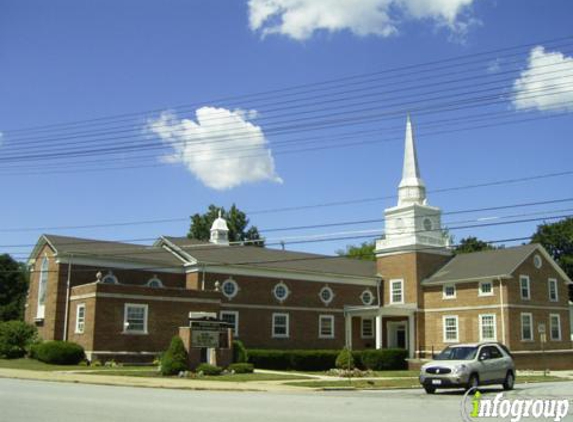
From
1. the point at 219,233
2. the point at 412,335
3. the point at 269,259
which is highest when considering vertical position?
the point at 219,233

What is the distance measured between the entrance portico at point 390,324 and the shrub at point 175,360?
2085 cm

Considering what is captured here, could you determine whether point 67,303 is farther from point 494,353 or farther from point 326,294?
point 494,353

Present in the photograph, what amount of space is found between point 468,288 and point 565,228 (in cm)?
3484

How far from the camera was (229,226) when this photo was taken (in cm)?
8819

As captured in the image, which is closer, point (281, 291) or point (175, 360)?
point (175, 360)

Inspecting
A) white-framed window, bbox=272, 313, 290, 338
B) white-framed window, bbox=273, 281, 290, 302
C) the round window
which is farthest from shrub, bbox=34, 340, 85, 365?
the round window

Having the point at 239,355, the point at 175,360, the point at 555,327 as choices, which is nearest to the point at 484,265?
the point at 555,327

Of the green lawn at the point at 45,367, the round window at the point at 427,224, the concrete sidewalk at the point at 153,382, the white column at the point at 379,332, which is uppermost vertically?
the round window at the point at 427,224

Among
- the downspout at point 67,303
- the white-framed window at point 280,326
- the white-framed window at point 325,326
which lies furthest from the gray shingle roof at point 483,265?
the downspout at point 67,303

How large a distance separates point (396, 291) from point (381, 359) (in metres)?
9.59

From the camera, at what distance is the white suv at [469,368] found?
931 inches

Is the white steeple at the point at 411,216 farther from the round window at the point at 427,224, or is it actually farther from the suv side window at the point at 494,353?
the suv side window at the point at 494,353

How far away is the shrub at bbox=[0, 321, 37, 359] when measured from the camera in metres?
40.8

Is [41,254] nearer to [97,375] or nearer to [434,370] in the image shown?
[97,375]
